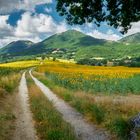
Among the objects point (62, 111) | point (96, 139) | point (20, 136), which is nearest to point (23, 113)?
point (62, 111)

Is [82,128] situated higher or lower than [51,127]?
lower

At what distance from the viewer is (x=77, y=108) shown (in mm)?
24719

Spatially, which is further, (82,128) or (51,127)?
(82,128)

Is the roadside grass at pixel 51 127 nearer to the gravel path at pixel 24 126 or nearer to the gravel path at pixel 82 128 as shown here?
the gravel path at pixel 24 126

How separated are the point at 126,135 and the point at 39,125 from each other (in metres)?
5.25

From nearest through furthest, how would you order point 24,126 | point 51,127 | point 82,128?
point 51,127 → point 82,128 → point 24,126

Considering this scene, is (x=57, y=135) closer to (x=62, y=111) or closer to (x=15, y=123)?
(x=15, y=123)

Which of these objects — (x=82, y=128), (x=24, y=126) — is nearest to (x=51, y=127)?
(x=82, y=128)

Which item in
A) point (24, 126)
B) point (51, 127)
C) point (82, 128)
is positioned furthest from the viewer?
point (24, 126)

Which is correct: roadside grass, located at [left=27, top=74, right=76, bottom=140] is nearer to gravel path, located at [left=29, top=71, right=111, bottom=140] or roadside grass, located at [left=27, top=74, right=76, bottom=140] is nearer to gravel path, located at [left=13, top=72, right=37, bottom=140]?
gravel path, located at [left=13, top=72, right=37, bottom=140]

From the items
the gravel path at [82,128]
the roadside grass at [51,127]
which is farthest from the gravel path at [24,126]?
the gravel path at [82,128]

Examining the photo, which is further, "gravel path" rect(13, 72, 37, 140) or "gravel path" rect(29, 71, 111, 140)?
"gravel path" rect(13, 72, 37, 140)

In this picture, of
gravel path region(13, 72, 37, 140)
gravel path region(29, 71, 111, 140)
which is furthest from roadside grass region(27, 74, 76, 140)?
gravel path region(29, 71, 111, 140)

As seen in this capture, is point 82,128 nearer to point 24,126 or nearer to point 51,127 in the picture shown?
point 51,127
